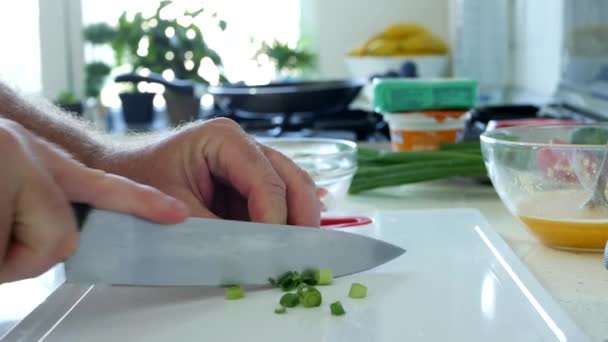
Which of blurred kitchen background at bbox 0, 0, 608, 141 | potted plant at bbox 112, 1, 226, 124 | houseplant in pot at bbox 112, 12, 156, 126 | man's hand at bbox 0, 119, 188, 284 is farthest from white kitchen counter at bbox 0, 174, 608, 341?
→ potted plant at bbox 112, 1, 226, 124

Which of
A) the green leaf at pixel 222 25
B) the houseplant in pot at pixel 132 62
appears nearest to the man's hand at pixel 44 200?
the houseplant in pot at pixel 132 62

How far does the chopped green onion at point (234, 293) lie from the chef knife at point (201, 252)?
0.01 meters

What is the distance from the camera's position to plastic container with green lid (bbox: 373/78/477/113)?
129 centimetres

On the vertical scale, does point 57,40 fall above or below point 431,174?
above

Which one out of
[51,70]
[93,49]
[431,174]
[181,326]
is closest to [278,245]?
[181,326]

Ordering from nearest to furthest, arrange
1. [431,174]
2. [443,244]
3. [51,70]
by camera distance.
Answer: [443,244] < [431,174] < [51,70]

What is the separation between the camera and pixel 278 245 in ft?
2.23

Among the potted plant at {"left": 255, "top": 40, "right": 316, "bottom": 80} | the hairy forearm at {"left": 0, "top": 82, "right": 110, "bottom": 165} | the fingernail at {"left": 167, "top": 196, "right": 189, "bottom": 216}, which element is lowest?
the fingernail at {"left": 167, "top": 196, "right": 189, "bottom": 216}

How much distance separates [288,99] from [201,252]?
115 centimetres

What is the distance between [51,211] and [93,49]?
10.7 feet

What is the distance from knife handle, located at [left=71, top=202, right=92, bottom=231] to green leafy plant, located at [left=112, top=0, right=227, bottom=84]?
2326mm

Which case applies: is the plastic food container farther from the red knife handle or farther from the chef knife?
the chef knife

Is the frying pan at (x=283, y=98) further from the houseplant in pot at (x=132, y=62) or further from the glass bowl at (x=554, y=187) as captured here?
the glass bowl at (x=554, y=187)

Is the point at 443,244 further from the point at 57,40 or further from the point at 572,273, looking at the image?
the point at 57,40
